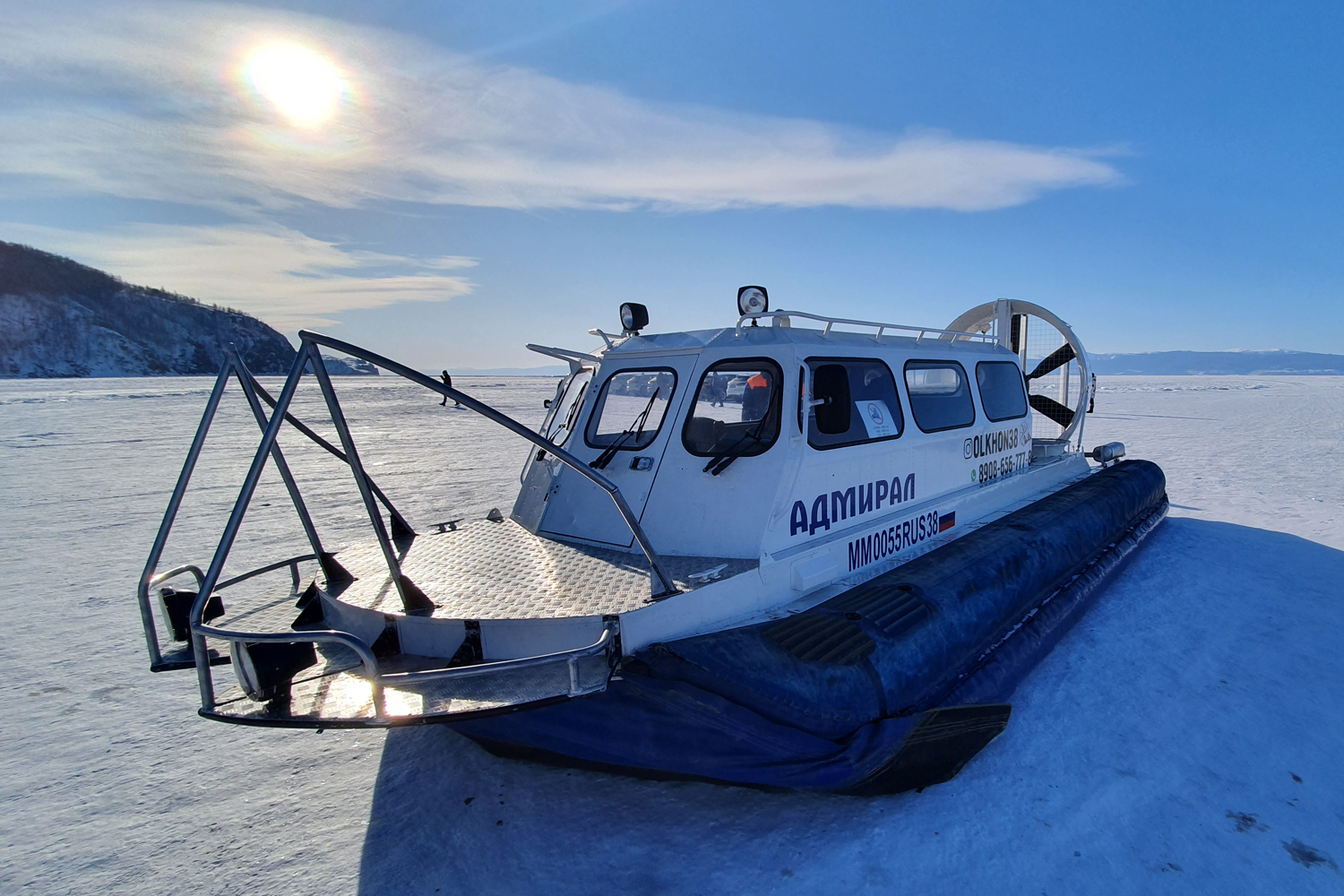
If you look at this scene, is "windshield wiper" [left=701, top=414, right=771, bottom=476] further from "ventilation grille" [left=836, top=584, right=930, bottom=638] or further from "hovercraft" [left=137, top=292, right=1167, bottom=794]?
"ventilation grille" [left=836, top=584, right=930, bottom=638]

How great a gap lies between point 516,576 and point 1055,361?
6530 mm

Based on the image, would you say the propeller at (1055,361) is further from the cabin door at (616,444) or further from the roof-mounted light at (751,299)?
the cabin door at (616,444)

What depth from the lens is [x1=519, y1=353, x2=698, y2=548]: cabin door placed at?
3576mm

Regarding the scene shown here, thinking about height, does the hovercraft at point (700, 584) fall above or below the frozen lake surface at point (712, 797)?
above

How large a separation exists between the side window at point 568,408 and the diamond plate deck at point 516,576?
761 mm


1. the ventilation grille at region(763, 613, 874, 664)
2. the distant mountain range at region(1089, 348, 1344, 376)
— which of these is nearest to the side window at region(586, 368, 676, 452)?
the ventilation grille at region(763, 613, 874, 664)

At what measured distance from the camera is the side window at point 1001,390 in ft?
17.6

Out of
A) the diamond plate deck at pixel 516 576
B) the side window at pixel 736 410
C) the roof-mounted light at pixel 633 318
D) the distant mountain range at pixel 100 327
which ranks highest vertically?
the distant mountain range at pixel 100 327

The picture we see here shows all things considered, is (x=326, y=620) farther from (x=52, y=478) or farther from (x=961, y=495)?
(x=52, y=478)

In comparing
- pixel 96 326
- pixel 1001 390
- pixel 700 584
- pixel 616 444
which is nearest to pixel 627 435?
pixel 616 444

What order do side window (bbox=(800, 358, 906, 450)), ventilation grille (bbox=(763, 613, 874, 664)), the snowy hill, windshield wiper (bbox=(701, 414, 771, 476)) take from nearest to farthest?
1. ventilation grille (bbox=(763, 613, 874, 664))
2. windshield wiper (bbox=(701, 414, 771, 476))
3. side window (bbox=(800, 358, 906, 450))
4. the snowy hill

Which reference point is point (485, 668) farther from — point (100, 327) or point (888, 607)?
point (100, 327)

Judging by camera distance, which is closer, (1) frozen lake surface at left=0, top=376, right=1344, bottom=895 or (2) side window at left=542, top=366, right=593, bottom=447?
(1) frozen lake surface at left=0, top=376, right=1344, bottom=895

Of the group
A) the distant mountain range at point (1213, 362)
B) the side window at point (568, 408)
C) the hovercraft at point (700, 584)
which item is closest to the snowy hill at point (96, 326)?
the side window at point (568, 408)
